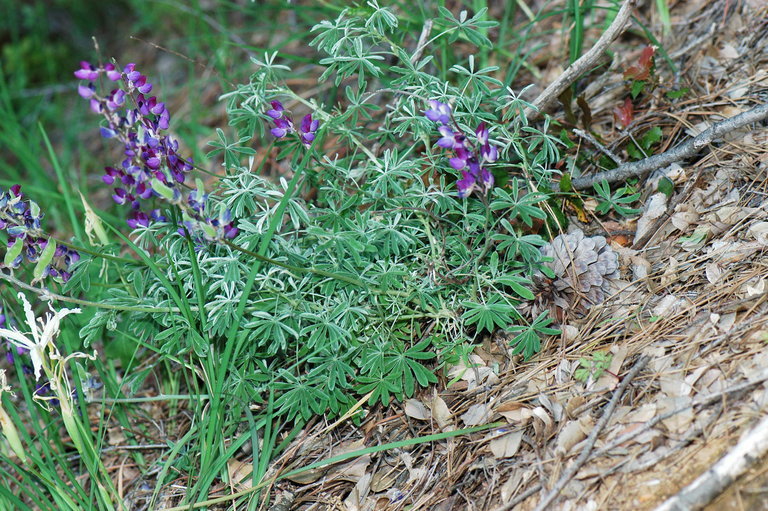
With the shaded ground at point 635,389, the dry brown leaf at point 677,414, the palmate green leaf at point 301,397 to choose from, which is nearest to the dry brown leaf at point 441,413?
the shaded ground at point 635,389

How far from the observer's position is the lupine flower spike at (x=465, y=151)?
6.17 ft

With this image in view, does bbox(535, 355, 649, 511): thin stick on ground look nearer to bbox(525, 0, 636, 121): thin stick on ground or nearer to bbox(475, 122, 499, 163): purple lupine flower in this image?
bbox(475, 122, 499, 163): purple lupine flower

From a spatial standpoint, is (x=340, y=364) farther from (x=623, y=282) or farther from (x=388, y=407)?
(x=623, y=282)

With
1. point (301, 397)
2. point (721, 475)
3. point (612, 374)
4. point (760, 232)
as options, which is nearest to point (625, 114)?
point (760, 232)

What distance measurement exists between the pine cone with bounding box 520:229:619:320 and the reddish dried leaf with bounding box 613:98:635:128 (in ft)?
2.14

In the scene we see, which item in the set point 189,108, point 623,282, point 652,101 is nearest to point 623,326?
point 623,282

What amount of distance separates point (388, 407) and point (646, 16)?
2452 mm

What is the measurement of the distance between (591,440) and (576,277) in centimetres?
68

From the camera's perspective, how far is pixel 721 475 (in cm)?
150

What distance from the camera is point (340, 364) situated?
84.9 inches

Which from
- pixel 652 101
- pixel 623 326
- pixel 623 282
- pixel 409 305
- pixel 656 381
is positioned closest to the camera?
pixel 656 381

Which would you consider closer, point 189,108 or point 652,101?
point 652,101

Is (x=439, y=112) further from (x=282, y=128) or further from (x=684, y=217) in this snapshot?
(x=684, y=217)

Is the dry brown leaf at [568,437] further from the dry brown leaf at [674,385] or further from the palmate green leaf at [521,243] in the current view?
the palmate green leaf at [521,243]
